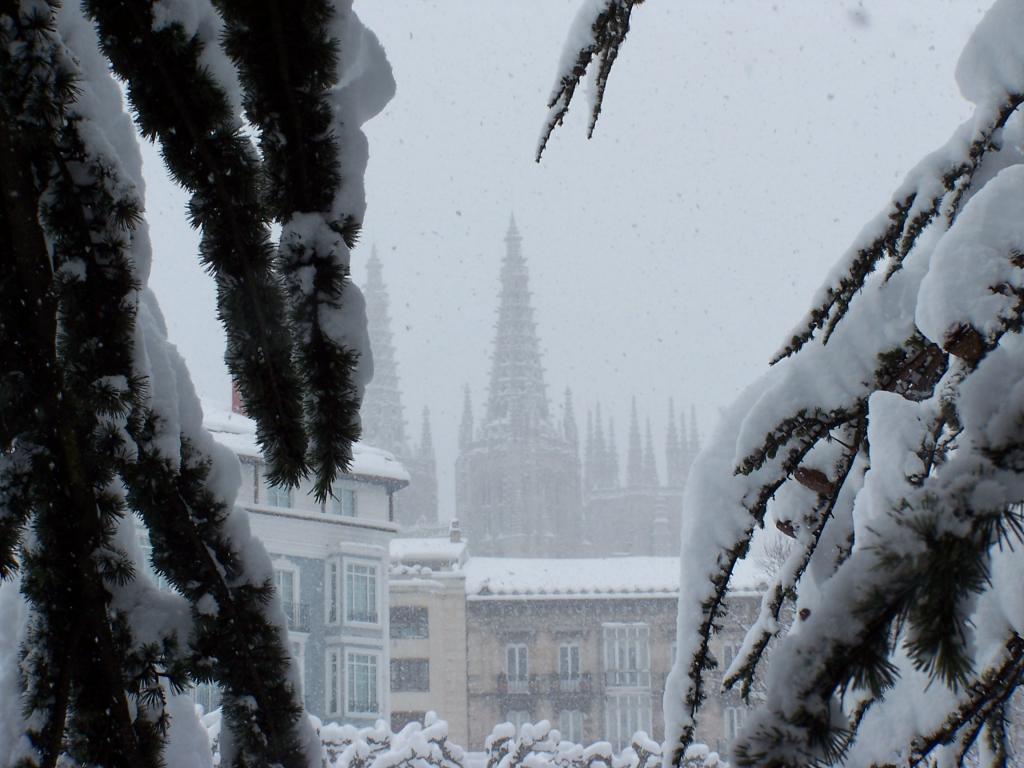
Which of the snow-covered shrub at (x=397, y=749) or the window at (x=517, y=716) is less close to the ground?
the snow-covered shrub at (x=397, y=749)

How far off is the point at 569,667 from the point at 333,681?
997 centimetres

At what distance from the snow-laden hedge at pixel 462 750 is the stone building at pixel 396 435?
43.1 metres

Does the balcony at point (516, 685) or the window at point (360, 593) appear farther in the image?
the balcony at point (516, 685)

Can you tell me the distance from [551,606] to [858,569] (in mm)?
30254

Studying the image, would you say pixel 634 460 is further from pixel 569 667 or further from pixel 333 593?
pixel 333 593

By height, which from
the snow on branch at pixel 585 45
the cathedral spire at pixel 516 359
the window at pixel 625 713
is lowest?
the window at pixel 625 713

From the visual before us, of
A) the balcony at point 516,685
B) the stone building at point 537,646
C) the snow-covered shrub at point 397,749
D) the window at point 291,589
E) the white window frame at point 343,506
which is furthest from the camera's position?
the balcony at point 516,685

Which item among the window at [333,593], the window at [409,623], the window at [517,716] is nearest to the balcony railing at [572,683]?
the window at [517,716]

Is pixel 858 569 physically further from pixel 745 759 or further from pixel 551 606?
pixel 551 606

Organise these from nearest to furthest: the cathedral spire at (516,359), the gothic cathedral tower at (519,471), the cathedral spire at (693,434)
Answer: the gothic cathedral tower at (519,471), the cathedral spire at (516,359), the cathedral spire at (693,434)

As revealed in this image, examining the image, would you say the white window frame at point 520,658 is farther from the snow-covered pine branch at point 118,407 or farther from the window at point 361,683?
the snow-covered pine branch at point 118,407

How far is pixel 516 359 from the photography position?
6238 centimetres

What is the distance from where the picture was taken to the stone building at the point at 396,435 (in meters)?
59.2

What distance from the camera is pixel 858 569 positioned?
18.4 inches
